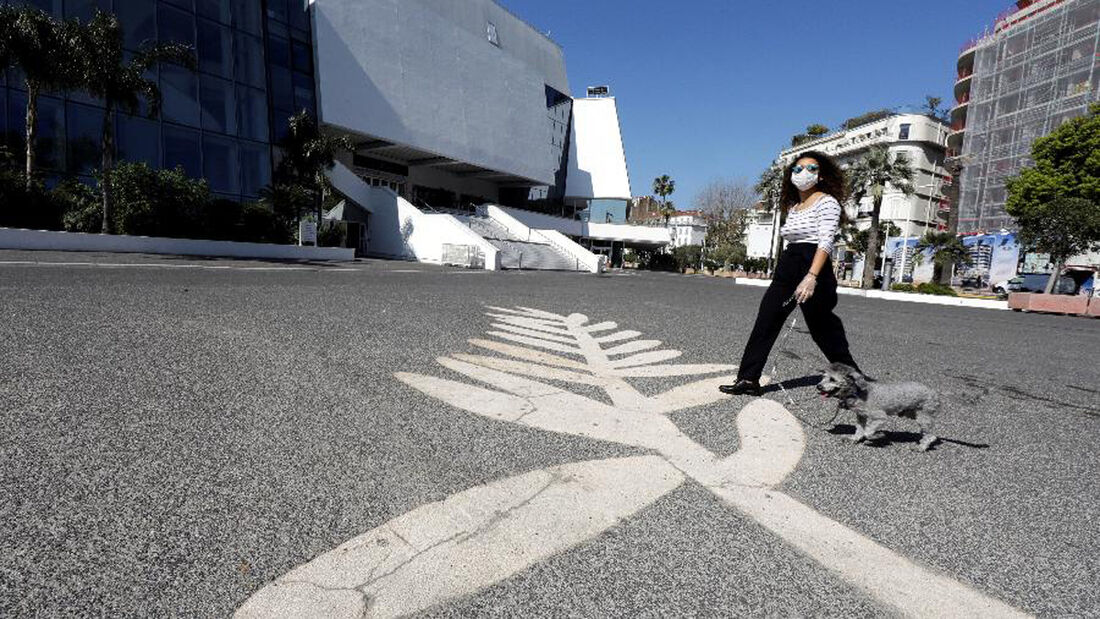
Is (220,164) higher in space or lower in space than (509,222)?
higher

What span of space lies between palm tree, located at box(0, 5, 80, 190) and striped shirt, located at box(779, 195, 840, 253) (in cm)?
2109

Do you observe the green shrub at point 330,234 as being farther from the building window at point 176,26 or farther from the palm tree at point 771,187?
the palm tree at point 771,187

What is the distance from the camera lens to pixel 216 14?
2450 cm

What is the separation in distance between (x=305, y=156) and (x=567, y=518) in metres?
25.9

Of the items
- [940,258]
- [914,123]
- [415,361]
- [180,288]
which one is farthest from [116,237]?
[914,123]

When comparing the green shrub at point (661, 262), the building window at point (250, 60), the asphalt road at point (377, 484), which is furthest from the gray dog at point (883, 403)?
the green shrub at point (661, 262)

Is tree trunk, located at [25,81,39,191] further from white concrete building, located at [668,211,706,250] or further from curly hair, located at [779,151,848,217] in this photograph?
white concrete building, located at [668,211,706,250]

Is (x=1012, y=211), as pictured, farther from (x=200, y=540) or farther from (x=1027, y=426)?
(x=200, y=540)

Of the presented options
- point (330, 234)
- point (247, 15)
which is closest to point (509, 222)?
point (330, 234)

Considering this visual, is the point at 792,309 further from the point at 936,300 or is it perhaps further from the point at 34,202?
the point at 936,300

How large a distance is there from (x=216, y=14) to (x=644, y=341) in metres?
28.9

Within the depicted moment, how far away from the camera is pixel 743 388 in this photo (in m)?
3.74

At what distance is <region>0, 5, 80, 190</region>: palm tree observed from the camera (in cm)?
1478

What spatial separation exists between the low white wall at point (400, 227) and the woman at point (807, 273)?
932 inches
